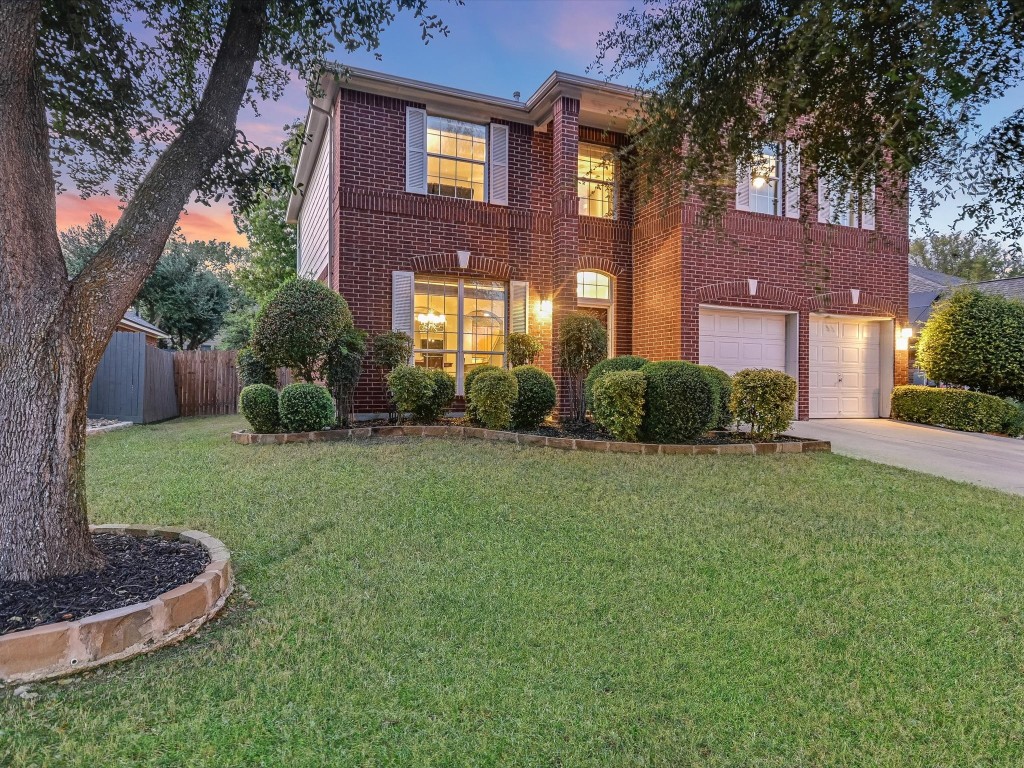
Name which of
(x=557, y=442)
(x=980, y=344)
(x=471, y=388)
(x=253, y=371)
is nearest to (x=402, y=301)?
(x=471, y=388)

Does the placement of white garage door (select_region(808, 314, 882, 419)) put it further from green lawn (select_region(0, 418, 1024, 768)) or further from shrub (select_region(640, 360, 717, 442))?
green lawn (select_region(0, 418, 1024, 768))

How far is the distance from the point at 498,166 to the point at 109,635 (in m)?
9.33

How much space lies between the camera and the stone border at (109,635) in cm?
205

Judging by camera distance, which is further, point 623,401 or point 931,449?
point 931,449

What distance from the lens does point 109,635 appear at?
7.20 ft

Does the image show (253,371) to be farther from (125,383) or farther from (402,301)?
(125,383)

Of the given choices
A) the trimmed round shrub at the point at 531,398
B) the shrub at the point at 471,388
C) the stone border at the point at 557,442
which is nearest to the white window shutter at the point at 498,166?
the shrub at the point at 471,388

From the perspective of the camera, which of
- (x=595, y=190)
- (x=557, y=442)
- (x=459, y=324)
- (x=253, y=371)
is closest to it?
(x=557, y=442)

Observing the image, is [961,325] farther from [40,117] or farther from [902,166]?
[40,117]

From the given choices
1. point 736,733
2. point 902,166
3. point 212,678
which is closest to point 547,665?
point 736,733

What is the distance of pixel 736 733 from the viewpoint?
1798 mm

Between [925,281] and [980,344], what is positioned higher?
[925,281]

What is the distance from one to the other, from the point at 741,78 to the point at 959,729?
3167 millimetres

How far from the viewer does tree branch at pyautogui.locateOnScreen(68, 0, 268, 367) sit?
2.61m
